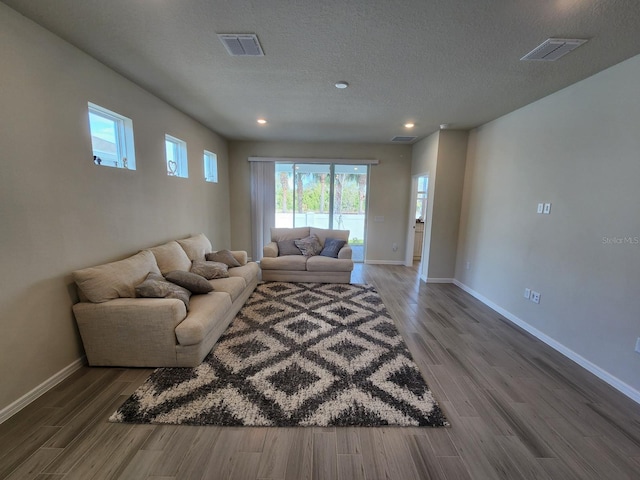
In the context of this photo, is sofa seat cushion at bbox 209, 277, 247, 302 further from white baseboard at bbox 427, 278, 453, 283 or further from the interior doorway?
the interior doorway

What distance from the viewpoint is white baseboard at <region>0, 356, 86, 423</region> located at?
5.76ft

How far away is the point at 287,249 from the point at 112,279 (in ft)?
9.45

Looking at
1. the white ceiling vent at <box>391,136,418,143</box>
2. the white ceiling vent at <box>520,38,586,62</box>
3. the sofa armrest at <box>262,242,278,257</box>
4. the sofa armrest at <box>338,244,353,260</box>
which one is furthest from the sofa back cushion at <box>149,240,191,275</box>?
the white ceiling vent at <box>391,136,418,143</box>

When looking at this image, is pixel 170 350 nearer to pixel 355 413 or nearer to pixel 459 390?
pixel 355 413

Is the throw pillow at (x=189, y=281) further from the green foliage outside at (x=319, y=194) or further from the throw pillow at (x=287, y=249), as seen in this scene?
the green foliage outside at (x=319, y=194)

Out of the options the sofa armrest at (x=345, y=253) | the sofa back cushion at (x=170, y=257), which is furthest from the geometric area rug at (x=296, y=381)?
the sofa armrest at (x=345, y=253)

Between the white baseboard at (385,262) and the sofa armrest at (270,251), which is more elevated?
the sofa armrest at (270,251)

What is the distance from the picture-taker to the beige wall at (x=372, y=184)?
5941mm

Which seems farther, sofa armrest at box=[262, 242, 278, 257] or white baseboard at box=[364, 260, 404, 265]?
white baseboard at box=[364, 260, 404, 265]

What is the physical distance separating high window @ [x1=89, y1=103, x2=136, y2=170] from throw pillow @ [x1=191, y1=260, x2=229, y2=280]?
1293mm

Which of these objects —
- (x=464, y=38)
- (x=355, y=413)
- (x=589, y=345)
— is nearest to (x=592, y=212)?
(x=589, y=345)

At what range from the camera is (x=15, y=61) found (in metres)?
1.77

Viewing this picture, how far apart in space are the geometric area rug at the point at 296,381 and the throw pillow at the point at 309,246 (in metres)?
1.67

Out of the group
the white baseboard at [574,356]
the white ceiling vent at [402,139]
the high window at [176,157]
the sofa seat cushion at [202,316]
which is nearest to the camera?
the white baseboard at [574,356]
